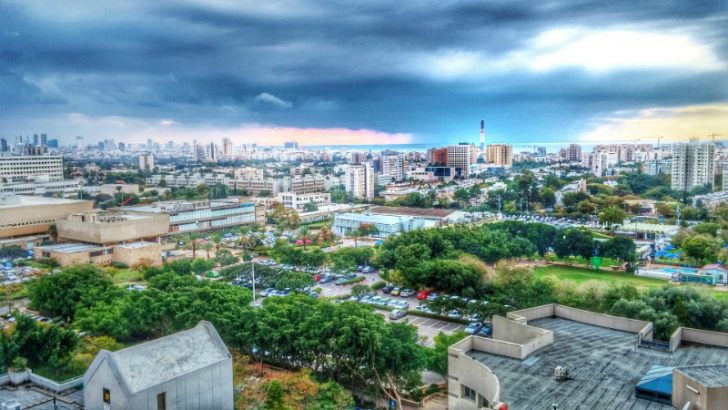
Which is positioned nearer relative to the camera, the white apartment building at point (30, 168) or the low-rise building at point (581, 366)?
the low-rise building at point (581, 366)

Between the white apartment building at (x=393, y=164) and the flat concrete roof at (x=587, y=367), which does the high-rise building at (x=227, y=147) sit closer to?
the white apartment building at (x=393, y=164)

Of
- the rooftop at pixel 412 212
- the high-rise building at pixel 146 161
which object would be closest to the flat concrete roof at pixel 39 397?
the rooftop at pixel 412 212

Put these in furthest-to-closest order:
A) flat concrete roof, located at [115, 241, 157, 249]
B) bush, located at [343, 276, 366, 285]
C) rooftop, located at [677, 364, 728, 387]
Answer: flat concrete roof, located at [115, 241, 157, 249]
bush, located at [343, 276, 366, 285]
rooftop, located at [677, 364, 728, 387]

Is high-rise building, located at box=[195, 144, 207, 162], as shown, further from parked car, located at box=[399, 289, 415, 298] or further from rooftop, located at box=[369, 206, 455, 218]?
parked car, located at box=[399, 289, 415, 298]

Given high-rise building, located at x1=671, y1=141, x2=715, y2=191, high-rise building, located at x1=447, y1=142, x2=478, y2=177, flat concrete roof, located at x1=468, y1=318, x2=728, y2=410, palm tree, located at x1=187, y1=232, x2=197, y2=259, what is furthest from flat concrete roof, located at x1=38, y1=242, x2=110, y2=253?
high-rise building, located at x1=447, y1=142, x2=478, y2=177

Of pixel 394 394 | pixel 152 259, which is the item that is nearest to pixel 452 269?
pixel 394 394

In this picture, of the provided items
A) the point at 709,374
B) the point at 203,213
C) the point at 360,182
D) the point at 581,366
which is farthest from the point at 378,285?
the point at 360,182
